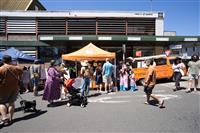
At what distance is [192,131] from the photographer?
24.0ft

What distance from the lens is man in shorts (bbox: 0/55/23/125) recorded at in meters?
8.39

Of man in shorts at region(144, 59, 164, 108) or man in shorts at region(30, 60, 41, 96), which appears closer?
man in shorts at region(144, 59, 164, 108)

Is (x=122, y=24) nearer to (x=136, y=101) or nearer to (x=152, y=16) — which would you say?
(x=152, y=16)

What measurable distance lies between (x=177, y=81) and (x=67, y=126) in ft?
28.7

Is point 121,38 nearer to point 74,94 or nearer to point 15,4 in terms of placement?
point 74,94

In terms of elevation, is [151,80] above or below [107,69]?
below

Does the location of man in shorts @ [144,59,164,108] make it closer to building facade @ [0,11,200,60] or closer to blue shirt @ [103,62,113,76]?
blue shirt @ [103,62,113,76]

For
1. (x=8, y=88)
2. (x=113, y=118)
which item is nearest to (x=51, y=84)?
(x=8, y=88)

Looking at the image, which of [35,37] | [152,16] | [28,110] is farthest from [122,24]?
[28,110]

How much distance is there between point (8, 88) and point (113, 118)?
3.01m

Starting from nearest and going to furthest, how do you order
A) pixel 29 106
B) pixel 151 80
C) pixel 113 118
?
1. pixel 113 118
2. pixel 29 106
3. pixel 151 80

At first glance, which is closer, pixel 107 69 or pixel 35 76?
pixel 35 76

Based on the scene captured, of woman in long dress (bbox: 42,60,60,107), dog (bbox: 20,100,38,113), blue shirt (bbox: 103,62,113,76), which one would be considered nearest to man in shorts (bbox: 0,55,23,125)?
dog (bbox: 20,100,38,113)

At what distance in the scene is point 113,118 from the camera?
8.86 m
